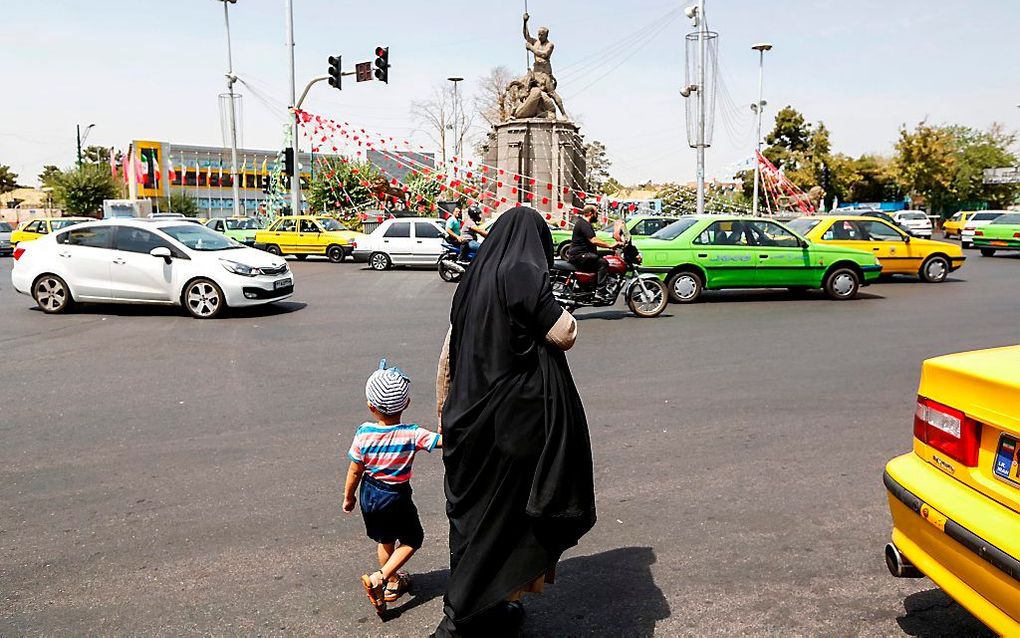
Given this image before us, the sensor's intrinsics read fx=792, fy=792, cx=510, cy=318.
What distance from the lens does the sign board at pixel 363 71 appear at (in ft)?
78.5

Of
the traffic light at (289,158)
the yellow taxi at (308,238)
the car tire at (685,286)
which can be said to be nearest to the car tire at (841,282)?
the car tire at (685,286)

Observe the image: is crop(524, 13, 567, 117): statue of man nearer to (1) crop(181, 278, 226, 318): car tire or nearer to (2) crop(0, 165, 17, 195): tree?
(1) crop(181, 278, 226, 318): car tire

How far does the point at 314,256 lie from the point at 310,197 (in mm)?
17749

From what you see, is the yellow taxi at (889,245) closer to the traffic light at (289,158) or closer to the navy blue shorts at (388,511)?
the navy blue shorts at (388,511)

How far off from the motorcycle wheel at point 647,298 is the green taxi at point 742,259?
4.23 ft

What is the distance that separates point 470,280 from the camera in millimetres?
3055

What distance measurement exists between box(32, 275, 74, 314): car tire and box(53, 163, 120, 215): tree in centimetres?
5198

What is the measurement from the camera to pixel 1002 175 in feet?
191

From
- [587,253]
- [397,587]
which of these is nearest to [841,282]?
[587,253]

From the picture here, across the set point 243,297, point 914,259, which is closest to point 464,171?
point 914,259

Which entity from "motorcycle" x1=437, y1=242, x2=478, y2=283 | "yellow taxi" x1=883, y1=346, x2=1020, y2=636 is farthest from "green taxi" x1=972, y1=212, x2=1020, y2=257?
"yellow taxi" x1=883, y1=346, x2=1020, y2=636

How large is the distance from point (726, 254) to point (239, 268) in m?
8.26

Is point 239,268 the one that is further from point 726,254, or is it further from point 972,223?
point 972,223

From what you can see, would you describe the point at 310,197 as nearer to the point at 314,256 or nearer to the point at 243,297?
the point at 314,256
